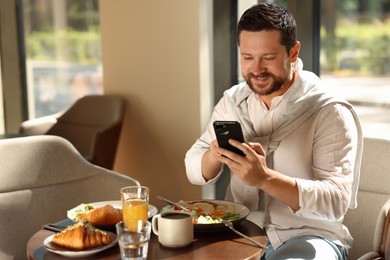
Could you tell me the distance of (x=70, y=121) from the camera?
14.7 ft

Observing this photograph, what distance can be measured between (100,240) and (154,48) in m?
2.14

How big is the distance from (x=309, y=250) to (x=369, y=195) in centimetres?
50

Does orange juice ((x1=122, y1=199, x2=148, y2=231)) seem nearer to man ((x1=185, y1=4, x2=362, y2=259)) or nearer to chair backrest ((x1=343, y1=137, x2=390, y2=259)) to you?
man ((x1=185, y1=4, x2=362, y2=259))

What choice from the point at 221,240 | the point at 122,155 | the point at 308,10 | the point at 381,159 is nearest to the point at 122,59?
the point at 122,155

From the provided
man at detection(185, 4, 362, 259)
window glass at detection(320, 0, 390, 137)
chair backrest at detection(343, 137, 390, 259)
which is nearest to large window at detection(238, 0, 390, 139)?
window glass at detection(320, 0, 390, 137)

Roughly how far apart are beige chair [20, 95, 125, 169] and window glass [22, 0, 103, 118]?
0.75 m

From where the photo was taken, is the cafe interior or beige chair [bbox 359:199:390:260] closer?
beige chair [bbox 359:199:390:260]

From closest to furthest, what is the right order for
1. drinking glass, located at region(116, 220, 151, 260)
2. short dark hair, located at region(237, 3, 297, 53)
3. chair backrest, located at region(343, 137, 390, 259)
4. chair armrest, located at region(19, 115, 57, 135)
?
drinking glass, located at region(116, 220, 151, 260) → short dark hair, located at region(237, 3, 297, 53) → chair backrest, located at region(343, 137, 390, 259) → chair armrest, located at region(19, 115, 57, 135)

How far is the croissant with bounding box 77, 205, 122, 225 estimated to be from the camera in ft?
6.76

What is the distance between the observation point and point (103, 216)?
2.06m

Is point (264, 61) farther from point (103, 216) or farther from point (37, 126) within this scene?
point (37, 126)

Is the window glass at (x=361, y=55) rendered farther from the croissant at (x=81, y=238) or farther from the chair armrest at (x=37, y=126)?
the chair armrest at (x=37, y=126)

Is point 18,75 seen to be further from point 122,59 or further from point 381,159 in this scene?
point 381,159

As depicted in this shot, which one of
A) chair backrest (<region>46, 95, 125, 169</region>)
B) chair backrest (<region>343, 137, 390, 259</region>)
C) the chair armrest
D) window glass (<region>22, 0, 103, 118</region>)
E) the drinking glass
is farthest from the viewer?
window glass (<region>22, 0, 103, 118</region>)
